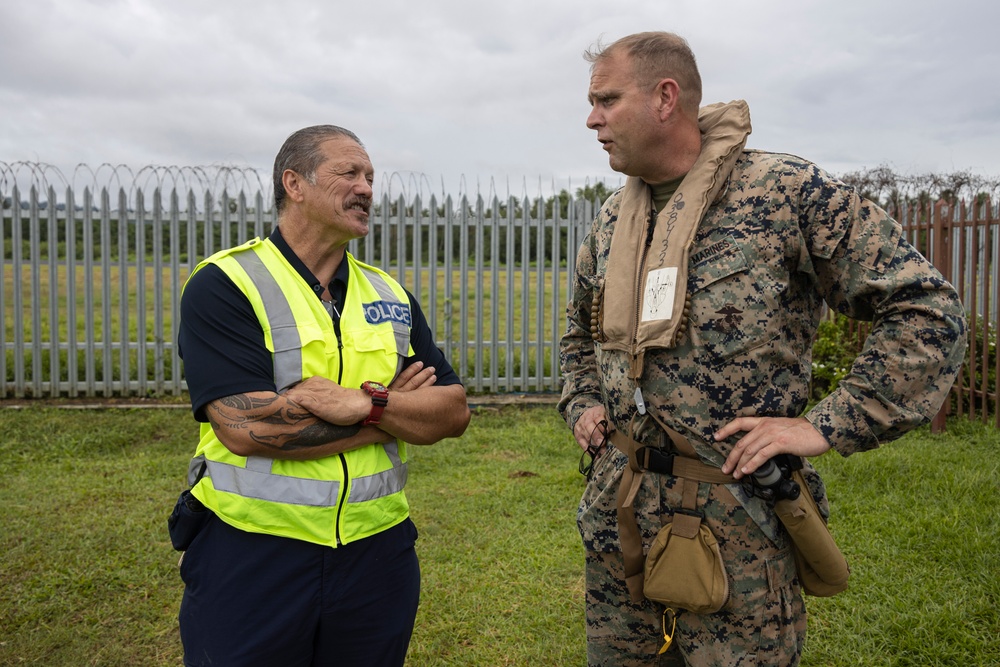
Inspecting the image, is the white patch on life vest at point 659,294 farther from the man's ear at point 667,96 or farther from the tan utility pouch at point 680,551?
the man's ear at point 667,96

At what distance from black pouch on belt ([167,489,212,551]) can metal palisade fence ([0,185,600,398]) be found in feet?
20.4

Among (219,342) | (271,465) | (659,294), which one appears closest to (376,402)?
(271,465)

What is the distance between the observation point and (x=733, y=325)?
6.35 feet

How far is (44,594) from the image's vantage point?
3.82m

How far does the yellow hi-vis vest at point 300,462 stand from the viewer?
1982 millimetres

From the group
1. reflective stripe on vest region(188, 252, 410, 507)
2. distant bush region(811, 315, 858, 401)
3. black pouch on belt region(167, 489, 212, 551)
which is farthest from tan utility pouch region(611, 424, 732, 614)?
distant bush region(811, 315, 858, 401)

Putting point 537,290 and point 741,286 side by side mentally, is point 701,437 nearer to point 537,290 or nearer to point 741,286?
point 741,286

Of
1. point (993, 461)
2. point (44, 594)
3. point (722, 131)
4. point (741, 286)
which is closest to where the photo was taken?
point (741, 286)

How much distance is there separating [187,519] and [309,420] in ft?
1.43

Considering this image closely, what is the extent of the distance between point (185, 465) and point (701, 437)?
16.4 feet

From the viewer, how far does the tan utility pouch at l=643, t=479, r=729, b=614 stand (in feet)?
6.30

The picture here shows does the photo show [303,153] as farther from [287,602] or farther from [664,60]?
[287,602]

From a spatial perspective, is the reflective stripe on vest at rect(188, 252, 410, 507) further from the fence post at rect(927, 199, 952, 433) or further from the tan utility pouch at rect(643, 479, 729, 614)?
the fence post at rect(927, 199, 952, 433)

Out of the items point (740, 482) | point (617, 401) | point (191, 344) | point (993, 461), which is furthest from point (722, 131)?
point (993, 461)
